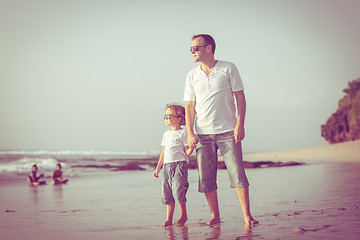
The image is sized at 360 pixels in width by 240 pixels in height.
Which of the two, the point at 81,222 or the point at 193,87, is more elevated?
the point at 193,87

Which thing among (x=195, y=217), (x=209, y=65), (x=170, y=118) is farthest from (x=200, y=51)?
(x=195, y=217)

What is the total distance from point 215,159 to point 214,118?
51cm

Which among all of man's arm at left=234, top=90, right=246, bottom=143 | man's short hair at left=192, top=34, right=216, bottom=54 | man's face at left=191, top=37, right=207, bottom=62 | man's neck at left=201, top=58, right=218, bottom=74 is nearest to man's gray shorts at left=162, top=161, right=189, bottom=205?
man's arm at left=234, top=90, right=246, bottom=143

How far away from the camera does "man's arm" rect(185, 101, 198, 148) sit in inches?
208

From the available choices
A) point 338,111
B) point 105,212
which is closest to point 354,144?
point 338,111

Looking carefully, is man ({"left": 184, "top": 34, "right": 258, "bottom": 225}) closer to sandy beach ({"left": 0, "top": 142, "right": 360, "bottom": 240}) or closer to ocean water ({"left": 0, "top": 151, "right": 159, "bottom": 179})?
sandy beach ({"left": 0, "top": 142, "right": 360, "bottom": 240})

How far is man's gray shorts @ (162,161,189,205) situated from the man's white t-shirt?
1.99 feet

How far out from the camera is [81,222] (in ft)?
19.3

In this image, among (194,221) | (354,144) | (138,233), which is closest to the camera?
(138,233)

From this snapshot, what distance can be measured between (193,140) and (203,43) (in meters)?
1.16

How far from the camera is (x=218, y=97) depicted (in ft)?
17.1

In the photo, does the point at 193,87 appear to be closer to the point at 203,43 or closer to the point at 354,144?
the point at 203,43

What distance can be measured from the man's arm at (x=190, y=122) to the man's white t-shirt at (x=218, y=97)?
12 centimetres

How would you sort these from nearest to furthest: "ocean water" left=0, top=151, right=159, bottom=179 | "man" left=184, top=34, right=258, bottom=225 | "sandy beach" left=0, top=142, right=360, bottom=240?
1. "sandy beach" left=0, top=142, right=360, bottom=240
2. "man" left=184, top=34, right=258, bottom=225
3. "ocean water" left=0, top=151, right=159, bottom=179
